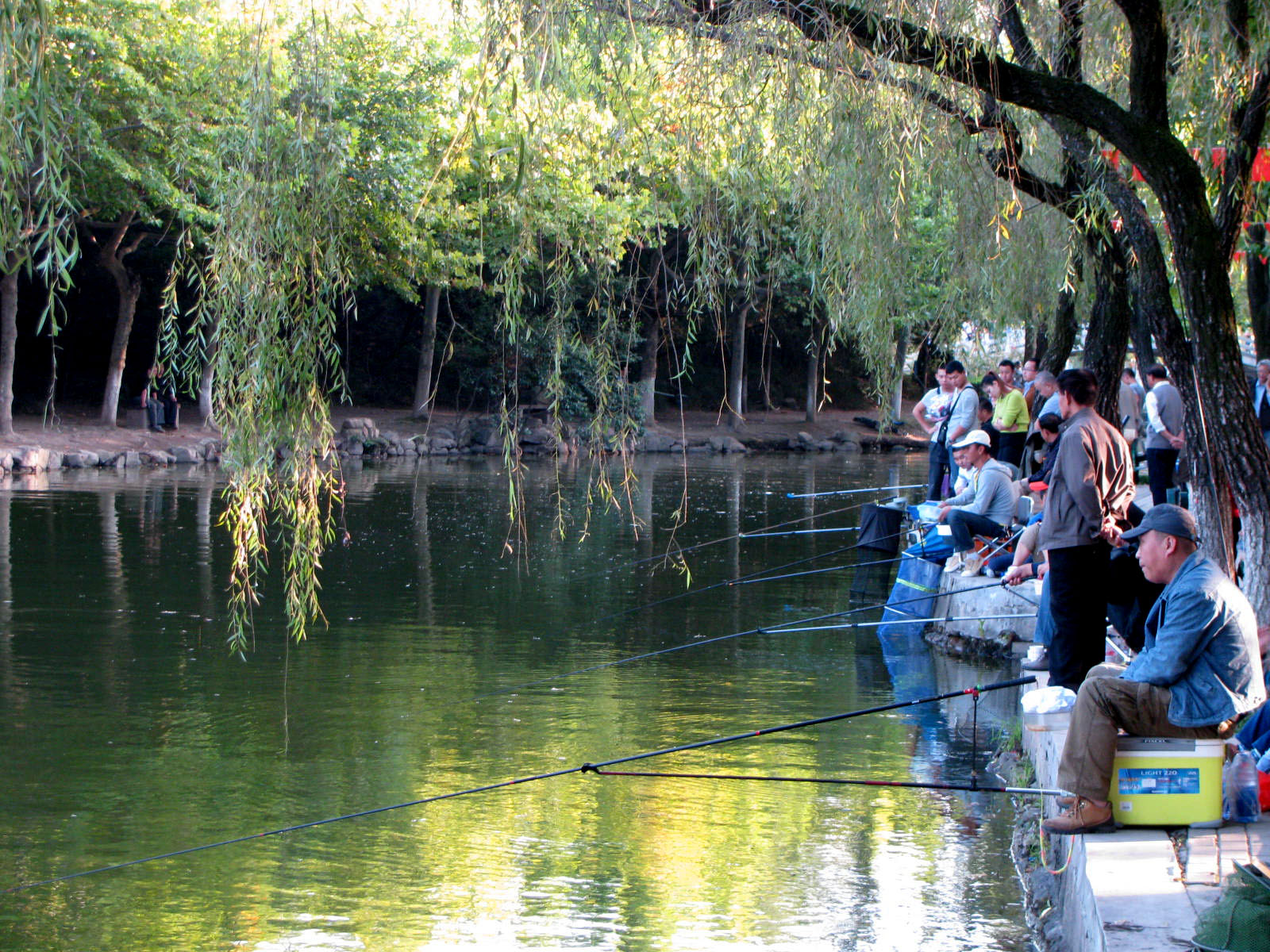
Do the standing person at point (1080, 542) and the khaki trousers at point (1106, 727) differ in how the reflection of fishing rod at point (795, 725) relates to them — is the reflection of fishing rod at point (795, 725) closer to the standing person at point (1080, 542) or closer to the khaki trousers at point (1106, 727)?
the standing person at point (1080, 542)

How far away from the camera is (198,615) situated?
1075cm

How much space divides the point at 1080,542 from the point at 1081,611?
0.33m

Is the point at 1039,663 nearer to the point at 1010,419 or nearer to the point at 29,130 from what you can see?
the point at 29,130

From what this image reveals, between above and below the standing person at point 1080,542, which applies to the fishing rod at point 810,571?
below

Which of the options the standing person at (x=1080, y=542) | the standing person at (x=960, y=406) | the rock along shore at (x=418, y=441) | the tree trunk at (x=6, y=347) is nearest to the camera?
the standing person at (x=1080, y=542)

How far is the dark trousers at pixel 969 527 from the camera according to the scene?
988cm

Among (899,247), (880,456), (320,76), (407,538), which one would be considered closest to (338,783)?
(320,76)

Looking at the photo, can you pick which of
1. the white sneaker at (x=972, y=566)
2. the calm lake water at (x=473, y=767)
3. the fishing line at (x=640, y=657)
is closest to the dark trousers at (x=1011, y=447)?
the calm lake water at (x=473, y=767)

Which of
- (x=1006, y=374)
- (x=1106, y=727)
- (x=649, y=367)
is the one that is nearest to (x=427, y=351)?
(x=649, y=367)

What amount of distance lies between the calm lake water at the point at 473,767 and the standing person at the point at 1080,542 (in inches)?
36.4

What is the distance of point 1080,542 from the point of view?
242 inches

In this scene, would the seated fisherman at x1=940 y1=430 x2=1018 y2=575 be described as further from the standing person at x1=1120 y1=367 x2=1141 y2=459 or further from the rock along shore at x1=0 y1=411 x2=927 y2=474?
the rock along shore at x1=0 y1=411 x2=927 y2=474

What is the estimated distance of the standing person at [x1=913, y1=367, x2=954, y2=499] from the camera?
11820mm

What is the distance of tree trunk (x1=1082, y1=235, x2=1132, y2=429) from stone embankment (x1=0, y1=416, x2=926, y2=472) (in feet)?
24.3
